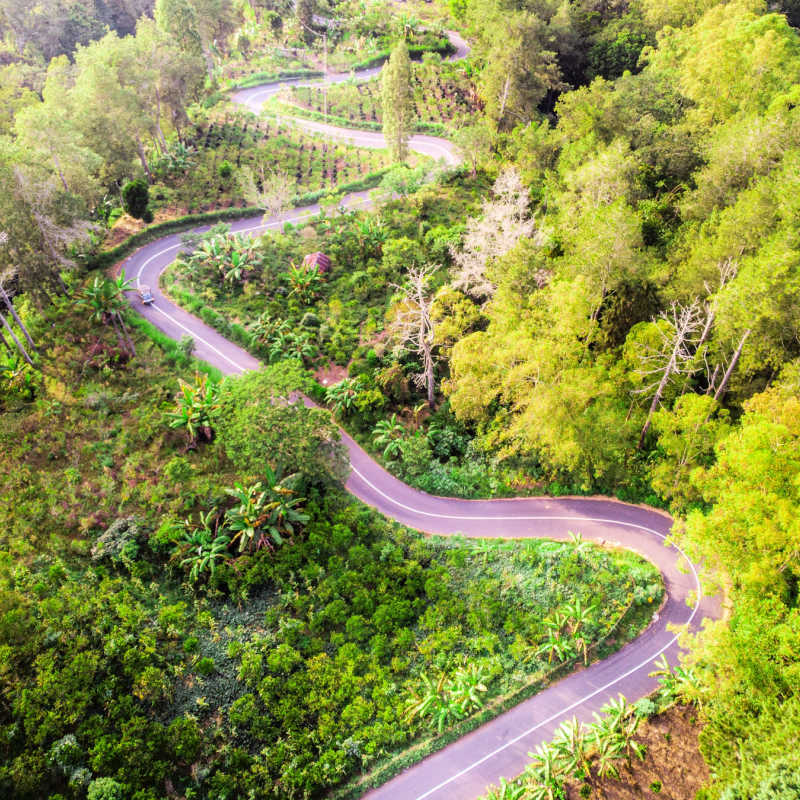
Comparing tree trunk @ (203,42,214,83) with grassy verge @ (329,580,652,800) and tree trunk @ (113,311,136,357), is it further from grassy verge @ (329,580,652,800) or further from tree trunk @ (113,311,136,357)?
grassy verge @ (329,580,652,800)

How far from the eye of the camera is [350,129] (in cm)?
7519

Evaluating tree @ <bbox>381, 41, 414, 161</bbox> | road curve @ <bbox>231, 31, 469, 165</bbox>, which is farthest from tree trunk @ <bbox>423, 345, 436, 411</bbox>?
road curve @ <bbox>231, 31, 469, 165</bbox>

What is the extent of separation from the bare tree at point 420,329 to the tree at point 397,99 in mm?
21837

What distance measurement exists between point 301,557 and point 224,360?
63.6 feet

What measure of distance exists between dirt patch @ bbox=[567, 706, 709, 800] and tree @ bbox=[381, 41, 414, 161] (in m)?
55.3

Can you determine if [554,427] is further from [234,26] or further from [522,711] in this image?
[234,26]

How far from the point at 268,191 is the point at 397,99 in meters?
16.2

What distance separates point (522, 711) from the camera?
24000 millimetres

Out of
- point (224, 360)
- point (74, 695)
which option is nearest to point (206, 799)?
point (74, 695)

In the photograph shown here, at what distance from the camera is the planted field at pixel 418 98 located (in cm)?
7500

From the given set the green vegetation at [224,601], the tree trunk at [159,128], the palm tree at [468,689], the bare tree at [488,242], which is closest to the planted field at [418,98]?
the tree trunk at [159,128]

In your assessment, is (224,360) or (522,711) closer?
(522,711)

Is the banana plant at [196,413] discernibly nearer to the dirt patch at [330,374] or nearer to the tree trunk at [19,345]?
the dirt patch at [330,374]

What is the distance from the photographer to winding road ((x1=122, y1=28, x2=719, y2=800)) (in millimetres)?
22297
